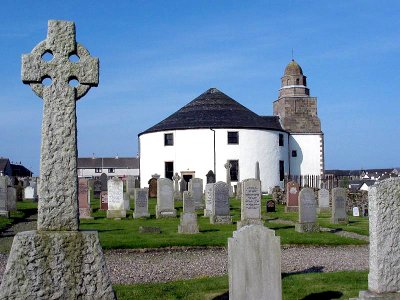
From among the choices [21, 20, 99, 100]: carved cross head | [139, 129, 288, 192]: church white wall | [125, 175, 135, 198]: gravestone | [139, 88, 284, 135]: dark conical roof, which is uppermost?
[139, 88, 284, 135]: dark conical roof

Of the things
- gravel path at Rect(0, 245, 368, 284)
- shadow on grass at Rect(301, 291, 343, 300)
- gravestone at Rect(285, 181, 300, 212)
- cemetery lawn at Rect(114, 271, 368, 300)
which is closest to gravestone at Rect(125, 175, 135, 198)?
gravestone at Rect(285, 181, 300, 212)

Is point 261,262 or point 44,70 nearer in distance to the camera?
point 44,70

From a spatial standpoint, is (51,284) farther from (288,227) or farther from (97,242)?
(288,227)

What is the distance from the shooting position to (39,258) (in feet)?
17.7

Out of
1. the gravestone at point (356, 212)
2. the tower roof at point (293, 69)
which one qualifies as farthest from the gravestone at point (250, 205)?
the tower roof at point (293, 69)

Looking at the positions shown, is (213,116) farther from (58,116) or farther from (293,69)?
(58,116)

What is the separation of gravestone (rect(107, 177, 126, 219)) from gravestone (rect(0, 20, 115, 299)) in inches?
697

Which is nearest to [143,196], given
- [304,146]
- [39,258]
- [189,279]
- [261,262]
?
[189,279]

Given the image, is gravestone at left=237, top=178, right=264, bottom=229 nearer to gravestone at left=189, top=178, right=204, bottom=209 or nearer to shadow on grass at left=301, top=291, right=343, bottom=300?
shadow on grass at left=301, top=291, right=343, bottom=300

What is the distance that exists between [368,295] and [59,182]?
3.87 m

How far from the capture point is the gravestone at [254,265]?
6.98 meters

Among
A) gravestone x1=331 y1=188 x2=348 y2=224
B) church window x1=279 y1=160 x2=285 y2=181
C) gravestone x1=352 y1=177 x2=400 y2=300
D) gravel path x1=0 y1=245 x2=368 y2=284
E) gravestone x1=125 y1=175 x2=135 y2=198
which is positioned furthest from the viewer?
church window x1=279 y1=160 x2=285 y2=181

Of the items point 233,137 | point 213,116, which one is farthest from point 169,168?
point 233,137

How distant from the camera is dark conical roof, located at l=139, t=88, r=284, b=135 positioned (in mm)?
48625
